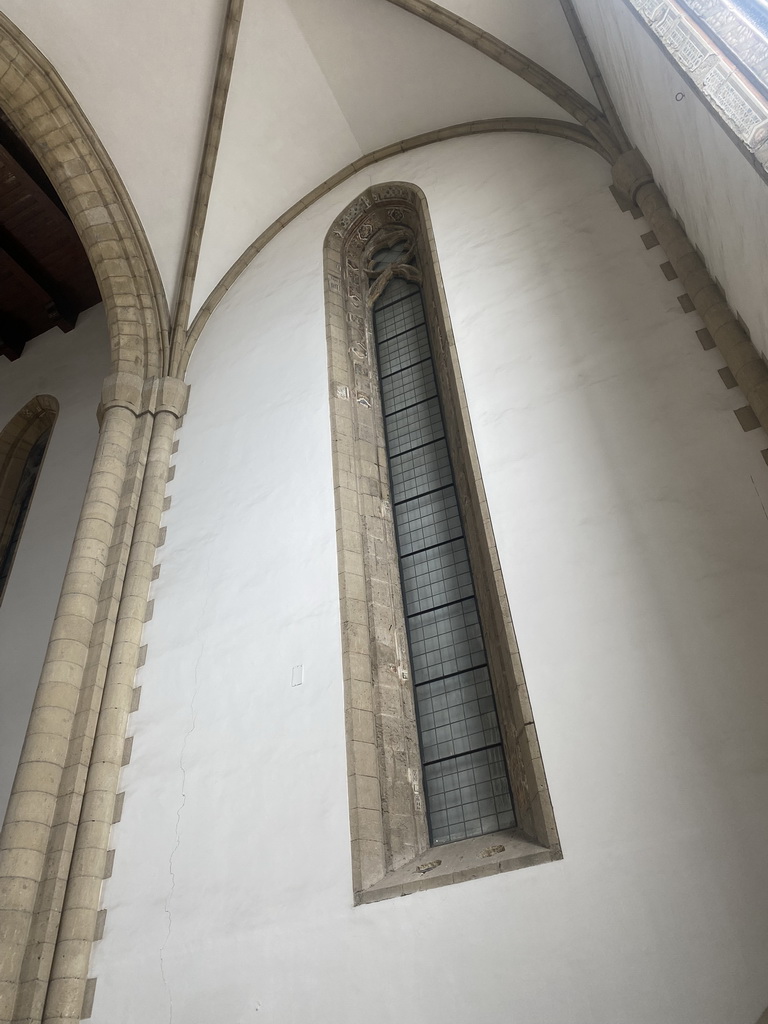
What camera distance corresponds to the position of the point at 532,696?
4266mm

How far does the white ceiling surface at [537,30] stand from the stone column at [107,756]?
13.5ft

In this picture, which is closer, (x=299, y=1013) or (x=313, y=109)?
(x=299, y=1013)

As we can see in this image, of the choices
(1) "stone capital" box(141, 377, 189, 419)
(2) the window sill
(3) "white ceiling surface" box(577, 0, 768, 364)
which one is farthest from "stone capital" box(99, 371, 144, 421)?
(2) the window sill

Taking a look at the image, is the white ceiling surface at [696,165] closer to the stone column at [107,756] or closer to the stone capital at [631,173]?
the stone capital at [631,173]

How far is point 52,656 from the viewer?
5598 millimetres

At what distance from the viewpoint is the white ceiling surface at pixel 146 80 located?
→ 742 centimetres

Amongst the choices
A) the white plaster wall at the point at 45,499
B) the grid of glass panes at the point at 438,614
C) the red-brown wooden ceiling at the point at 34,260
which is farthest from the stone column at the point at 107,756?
the red-brown wooden ceiling at the point at 34,260

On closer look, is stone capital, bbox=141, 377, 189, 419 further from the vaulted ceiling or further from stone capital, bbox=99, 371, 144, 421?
the vaulted ceiling

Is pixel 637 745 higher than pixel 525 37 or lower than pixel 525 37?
lower

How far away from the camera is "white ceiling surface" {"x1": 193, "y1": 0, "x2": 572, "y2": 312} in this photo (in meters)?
7.70

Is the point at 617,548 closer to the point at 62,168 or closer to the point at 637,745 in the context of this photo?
the point at 637,745

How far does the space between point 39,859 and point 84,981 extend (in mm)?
682

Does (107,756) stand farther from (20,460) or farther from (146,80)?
(146,80)

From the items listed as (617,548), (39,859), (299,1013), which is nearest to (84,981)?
(39,859)
